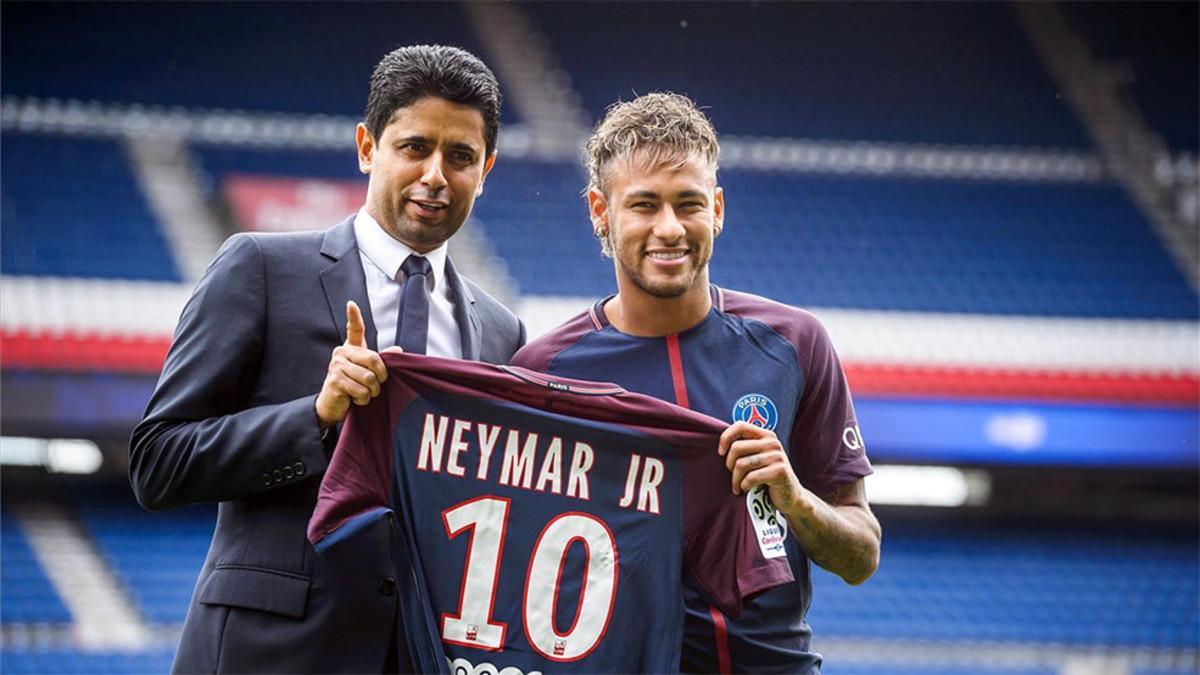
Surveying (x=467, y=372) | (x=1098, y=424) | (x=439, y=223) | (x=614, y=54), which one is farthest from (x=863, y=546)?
(x=614, y=54)

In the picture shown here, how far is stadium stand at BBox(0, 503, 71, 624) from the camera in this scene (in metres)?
9.43

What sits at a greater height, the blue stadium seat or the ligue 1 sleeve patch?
the ligue 1 sleeve patch

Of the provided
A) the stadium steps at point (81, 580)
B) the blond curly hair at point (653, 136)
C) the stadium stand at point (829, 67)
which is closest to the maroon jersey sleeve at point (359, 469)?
the blond curly hair at point (653, 136)

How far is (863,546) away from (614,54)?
1042cm

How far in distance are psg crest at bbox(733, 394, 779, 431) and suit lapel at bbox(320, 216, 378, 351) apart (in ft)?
2.39

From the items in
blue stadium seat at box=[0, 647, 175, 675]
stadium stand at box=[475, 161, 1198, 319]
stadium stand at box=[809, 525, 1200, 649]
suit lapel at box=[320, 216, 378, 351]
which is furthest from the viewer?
stadium stand at box=[475, 161, 1198, 319]

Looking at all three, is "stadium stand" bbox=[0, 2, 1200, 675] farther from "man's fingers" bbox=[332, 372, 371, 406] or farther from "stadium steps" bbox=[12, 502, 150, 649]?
"man's fingers" bbox=[332, 372, 371, 406]

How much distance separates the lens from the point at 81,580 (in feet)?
31.9

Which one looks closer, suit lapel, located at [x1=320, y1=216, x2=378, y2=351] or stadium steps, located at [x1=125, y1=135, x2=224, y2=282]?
suit lapel, located at [x1=320, y1=216, x2=378, y2=351]

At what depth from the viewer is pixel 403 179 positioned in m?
2.54

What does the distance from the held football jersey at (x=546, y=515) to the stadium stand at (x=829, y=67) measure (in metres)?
9.81

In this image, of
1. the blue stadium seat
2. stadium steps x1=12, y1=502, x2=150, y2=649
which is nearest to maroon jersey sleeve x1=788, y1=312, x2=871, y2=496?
the blue stadium seat

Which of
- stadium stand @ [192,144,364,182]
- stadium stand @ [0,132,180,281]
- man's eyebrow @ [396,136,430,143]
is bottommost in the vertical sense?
man's eyebrow @ [396,136,430,143]

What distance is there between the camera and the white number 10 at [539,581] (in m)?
2.33
